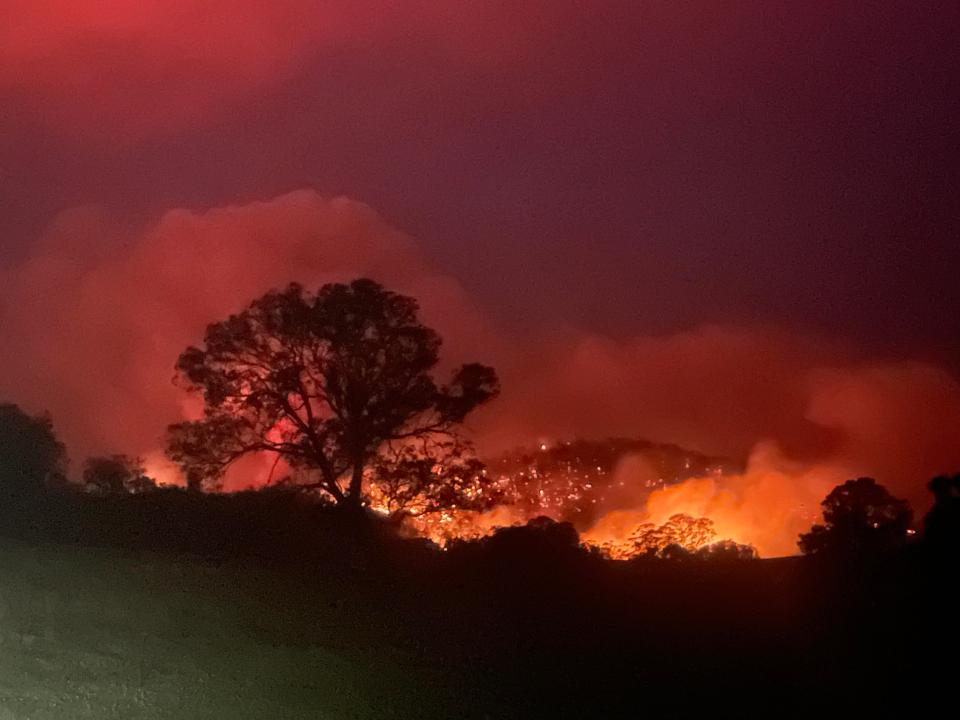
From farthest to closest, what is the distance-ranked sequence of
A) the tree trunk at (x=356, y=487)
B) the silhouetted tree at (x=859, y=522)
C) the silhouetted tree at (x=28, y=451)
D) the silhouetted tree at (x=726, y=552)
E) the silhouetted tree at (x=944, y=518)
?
the silhouetted tree at (x=28, y=451), the tree trunk at (x=356, y=487), the silhouetted tree at (x=726, y=552), the silhouetted tree at (x=859, y=522), the silhouetted tree at (x=944, y=518)

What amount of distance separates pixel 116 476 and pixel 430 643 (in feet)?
35.6

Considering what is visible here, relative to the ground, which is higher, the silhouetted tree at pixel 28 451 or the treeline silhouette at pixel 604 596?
the silhouetted tree at pixel 28 451

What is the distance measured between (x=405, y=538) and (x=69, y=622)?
235 inches

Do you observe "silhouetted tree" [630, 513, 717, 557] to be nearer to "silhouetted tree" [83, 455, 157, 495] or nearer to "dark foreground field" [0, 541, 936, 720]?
"dark foreground field" [0, 541, 936, 720]

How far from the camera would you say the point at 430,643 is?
830cm

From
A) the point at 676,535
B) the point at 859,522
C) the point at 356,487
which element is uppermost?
the point at 859,522

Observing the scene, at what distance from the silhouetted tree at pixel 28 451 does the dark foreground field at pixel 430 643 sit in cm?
680

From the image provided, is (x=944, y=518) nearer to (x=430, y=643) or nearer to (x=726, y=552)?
(x=726, y=552)

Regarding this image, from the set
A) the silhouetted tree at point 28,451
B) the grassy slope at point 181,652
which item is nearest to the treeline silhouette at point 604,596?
the grassy slope at point 181,652

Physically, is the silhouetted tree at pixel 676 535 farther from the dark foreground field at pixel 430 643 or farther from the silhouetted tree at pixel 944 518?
the silhouetted tree at pixel 944 518

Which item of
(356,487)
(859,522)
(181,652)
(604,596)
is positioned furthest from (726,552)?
(181,652)

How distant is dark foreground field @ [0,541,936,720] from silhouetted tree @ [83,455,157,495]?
5.50 metres

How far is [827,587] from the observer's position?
908 centimetres

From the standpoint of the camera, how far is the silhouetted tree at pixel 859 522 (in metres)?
10.5
